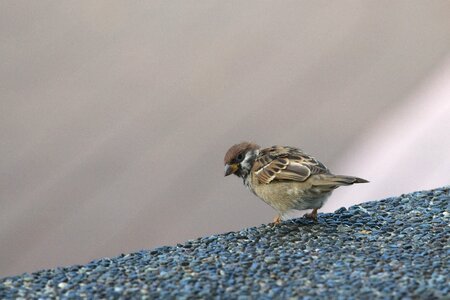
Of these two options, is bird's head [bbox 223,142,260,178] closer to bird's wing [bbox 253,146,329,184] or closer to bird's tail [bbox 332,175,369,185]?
bird's wing [bbox 253,146,329,184]

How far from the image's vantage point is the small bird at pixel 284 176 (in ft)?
12.0

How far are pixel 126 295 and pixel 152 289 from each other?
3.9 inches

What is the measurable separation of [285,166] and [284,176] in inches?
2.2

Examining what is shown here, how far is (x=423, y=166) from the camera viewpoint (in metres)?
6.00

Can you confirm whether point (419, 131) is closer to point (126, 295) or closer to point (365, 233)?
point (365, 233)

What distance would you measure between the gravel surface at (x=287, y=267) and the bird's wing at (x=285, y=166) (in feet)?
0.81

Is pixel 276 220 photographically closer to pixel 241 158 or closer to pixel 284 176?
pixel 284 176

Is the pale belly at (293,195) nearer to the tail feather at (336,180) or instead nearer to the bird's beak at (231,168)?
the tail feather at (336,180)

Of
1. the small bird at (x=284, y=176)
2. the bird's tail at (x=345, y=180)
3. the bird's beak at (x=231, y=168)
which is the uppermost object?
the bird's beak at (x=231, y=168)

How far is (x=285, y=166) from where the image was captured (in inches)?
148

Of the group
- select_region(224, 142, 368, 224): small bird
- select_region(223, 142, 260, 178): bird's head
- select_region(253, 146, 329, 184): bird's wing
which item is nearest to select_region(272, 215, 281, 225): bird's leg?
select_region(224, 142, 368, 224): small bird

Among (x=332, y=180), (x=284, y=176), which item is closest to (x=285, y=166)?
(x=284, y=176)

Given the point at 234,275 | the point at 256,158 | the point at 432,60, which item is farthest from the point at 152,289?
the point at 432,60

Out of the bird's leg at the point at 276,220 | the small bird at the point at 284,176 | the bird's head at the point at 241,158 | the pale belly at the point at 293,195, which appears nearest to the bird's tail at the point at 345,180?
the small bird at the point at 284,176
